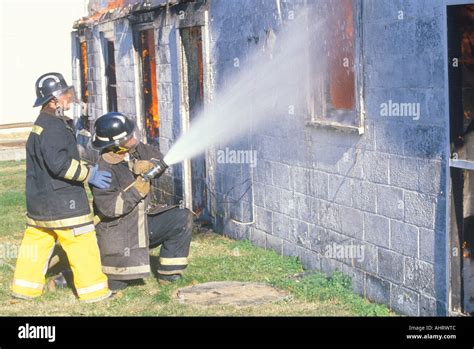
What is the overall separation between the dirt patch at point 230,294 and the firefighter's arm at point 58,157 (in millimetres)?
1586

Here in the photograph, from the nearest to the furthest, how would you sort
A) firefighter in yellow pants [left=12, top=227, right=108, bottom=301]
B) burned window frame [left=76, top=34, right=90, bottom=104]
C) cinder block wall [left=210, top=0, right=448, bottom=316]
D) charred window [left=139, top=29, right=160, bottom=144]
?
cinder block wall [left=210, top=0, right=448, bottom=316], firefighter in yellow pants [left=12, top=227, right=108, bottom=301], charred window [left=139, top=29, right=160, bottom=144], burned window frame [left=76, top=34, right=90, bottom=104]

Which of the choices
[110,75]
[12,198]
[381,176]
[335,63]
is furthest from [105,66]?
[381,176]

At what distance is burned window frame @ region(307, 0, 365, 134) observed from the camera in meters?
7.29

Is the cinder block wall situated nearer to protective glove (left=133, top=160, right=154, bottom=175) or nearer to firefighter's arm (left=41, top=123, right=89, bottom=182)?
protective glove (left=133, top=160, right=154, bottom=175)

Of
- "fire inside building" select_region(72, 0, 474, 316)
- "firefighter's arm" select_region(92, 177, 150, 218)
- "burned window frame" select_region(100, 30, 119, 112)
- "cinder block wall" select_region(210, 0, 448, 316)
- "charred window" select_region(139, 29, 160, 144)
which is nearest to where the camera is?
"fire inside building" select_region(72, 0, 474, 316)

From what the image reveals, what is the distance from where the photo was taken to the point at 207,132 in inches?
441

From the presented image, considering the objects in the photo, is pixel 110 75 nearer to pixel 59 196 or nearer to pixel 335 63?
pixel 59 196

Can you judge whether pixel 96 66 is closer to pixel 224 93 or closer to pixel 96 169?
pixel 224 93

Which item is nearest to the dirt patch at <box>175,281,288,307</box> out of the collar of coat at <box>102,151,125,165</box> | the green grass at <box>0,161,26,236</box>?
the collar of coat at <box>102,151,125,165</box>

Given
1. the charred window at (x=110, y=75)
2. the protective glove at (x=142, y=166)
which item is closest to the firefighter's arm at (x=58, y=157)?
the protective glove at (x=142, y=166)

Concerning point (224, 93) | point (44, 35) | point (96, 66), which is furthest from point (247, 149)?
point (44, 35)

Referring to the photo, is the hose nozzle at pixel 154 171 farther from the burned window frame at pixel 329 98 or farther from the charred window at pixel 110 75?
the charred window at pixel 110 75

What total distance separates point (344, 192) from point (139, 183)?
2013mm

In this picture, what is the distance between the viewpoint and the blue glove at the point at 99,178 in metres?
7.75
